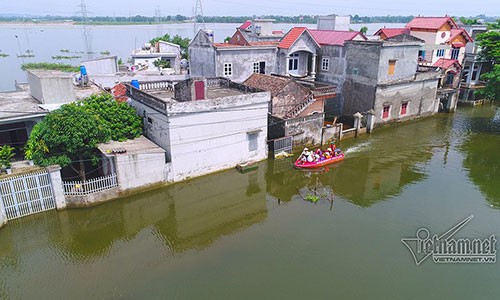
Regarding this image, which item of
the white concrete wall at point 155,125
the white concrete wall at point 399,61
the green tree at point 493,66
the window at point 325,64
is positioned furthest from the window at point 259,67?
the green tree at point 493,66

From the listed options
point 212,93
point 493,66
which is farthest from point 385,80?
point 212,93

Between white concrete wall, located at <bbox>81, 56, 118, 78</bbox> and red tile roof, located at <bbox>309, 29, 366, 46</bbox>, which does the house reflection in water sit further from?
white concrete wall, located at <bbox>81, 56, 118, 78</bbox>

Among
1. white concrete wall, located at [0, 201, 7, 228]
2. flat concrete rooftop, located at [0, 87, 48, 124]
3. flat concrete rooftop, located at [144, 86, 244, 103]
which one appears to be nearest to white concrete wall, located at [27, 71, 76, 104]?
flat concrete rooftop, located at [0, 87, 48, 124]

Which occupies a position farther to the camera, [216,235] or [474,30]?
[474,30]

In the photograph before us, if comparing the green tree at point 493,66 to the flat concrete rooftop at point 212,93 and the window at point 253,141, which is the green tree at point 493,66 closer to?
the window at point 253,141

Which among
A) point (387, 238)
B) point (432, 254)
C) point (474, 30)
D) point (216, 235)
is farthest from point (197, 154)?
point (474, 30)

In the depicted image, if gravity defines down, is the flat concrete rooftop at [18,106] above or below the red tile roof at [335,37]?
below

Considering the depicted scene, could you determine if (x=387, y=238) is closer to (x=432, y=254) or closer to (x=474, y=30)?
(x=432, y=254)
